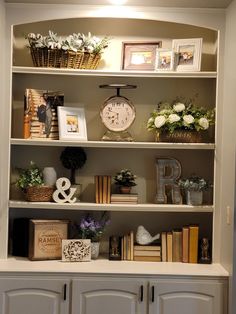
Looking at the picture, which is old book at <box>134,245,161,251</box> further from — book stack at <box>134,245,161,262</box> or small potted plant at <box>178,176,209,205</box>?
small potted plant at <box>178,176,209,205</box>

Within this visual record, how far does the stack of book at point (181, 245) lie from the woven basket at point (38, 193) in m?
0.83

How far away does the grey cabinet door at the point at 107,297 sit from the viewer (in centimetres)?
318

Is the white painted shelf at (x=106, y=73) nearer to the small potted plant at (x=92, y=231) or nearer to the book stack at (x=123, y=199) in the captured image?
the book stack at (x=123, y=199)

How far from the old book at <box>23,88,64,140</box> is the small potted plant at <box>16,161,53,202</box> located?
0.25m

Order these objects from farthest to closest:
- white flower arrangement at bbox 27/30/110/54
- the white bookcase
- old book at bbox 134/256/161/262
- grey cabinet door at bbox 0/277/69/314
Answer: the white bookcase < old book at bbox 134/256/161/262 < white flower arrangement at bbox 27/30/110/54 < grey cabinet door at bbox 0/277/69/314

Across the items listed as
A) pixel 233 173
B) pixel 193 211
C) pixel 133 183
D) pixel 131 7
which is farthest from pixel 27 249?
pixel 131 7

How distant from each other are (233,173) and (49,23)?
66.1 inches

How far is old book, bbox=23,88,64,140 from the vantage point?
11.4 ft

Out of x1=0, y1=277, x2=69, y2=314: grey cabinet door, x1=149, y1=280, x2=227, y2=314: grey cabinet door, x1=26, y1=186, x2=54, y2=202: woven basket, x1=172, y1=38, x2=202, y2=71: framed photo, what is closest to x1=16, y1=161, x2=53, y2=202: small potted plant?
x1=26, y1=186, x2=54, y2=202: woven basket

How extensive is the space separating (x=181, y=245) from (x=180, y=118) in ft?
2.81

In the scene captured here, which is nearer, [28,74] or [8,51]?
[8,51]

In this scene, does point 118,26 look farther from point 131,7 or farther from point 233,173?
point 233,173

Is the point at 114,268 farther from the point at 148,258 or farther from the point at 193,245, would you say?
the point at 193,245

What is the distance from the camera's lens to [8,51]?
342cm
